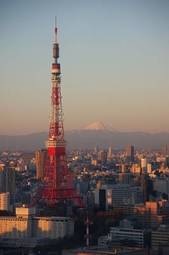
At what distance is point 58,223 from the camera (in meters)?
9.80

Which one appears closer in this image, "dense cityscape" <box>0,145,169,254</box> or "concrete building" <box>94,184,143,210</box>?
"dense cityscape" <box>0,145,169,254</box>

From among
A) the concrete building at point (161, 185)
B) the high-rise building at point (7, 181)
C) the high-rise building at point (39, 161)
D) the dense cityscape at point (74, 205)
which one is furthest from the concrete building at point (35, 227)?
the high-rise building at point (39, 161)

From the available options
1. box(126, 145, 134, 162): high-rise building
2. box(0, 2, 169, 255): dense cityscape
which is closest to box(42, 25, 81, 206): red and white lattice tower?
box(0, 2, 169, 255): dense cityscape

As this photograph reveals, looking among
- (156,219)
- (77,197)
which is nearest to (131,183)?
(77,197)

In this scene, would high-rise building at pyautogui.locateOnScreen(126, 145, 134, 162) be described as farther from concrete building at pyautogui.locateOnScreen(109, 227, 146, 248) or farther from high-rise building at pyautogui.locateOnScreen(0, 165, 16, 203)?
concrete building at pyautogui.locateOnScreen(109, 227, 146, 248)

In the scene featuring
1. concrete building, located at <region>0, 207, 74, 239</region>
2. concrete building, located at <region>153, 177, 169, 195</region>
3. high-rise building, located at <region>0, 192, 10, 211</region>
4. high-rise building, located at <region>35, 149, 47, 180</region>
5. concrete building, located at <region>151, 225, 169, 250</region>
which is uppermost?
high-rise building, located at <region>35, 149, 47, 180</region>

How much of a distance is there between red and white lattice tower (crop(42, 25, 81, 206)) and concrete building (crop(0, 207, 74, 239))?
1429mm

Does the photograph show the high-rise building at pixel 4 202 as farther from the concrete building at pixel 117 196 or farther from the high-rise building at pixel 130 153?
the high-rise building at pixel 130 153

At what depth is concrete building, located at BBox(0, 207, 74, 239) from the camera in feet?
31.7

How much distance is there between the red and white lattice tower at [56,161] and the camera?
11602 mm

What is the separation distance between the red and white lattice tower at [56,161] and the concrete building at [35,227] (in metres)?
1.43

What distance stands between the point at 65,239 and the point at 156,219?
1621mm

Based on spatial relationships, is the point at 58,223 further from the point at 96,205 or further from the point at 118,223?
the point at 96,205

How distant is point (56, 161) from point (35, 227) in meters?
2.07
